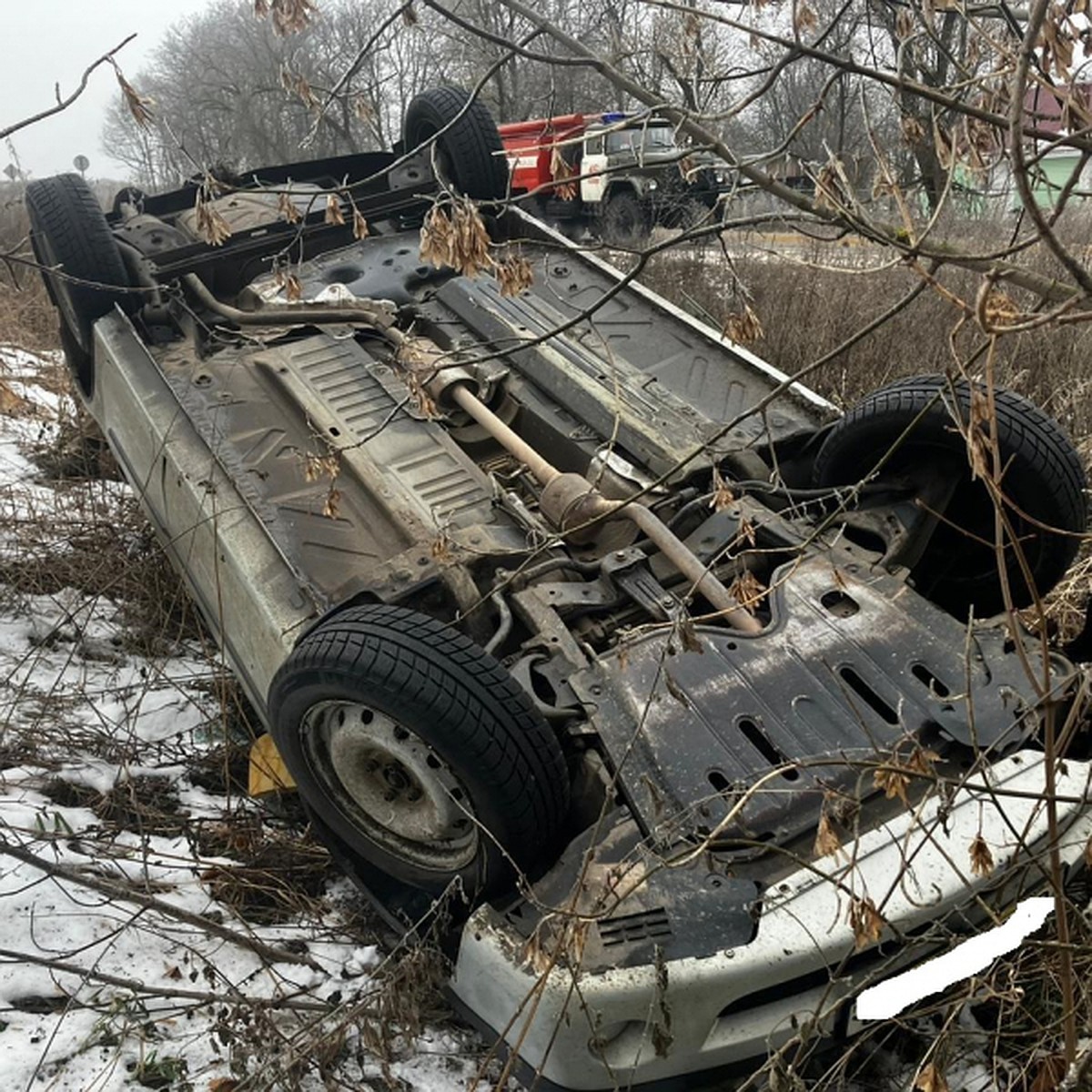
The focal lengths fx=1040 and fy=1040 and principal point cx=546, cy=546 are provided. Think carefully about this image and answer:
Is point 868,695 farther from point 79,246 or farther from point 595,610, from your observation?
point 79,246

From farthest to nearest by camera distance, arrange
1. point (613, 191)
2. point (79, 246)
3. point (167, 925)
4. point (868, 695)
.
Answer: point (613, 191)
point (79, 246)
point (167, 925)
point (868, 695)

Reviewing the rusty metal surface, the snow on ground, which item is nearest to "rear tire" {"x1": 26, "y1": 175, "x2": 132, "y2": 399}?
the snow on ground

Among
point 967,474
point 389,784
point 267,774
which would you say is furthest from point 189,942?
point 967,474

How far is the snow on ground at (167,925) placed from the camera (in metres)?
2.50

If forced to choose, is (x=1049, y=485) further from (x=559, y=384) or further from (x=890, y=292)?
(x=890, y=292)

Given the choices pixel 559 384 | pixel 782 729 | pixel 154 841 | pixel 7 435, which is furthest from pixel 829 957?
pixel 7 435

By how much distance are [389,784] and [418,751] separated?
0.23m

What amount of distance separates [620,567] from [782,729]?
733 mm

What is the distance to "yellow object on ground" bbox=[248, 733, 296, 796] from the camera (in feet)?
11.0

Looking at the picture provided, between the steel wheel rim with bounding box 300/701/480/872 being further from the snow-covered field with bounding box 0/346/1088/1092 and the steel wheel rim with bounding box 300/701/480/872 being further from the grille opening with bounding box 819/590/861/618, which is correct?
the grille opening with bounding box 819/590/861/618

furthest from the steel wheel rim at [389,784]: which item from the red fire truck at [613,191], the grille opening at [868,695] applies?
the red fire truck at [613,191]

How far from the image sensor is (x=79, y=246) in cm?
420

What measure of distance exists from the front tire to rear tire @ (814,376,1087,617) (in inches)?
55.5

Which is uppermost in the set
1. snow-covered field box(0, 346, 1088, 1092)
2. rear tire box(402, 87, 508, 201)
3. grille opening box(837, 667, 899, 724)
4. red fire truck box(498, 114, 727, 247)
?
rear tire box(402, 87, 508, 201)
